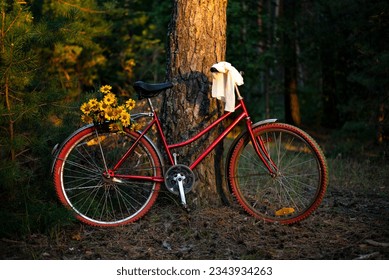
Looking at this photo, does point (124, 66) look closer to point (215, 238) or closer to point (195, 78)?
point (195, 78)

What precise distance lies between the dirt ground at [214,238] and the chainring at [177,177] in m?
0.26

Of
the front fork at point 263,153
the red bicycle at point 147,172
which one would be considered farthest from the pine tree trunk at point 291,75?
the front fork at point 263,153

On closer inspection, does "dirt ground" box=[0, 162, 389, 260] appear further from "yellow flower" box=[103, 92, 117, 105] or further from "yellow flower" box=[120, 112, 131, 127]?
"yellow flower" box=[103, 92, 117, 105]

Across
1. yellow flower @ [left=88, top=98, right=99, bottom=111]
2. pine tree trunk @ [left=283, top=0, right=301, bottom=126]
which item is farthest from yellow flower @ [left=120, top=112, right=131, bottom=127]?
pine tree trunk @ [left=283, top=0, right=301, bottom=126]

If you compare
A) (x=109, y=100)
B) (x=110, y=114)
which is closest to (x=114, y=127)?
(x=110, y=114)

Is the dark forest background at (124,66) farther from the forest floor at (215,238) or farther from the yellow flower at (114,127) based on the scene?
the yellow flower at (114,127)

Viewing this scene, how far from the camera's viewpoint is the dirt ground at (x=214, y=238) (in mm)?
4035

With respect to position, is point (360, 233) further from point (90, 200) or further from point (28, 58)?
point (28, 58)

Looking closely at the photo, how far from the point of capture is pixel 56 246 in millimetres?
4156

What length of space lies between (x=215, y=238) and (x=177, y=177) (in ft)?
1.89

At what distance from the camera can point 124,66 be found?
40.0 ft

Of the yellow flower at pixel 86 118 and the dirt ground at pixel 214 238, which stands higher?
the yellow flower at pixel 86 118
